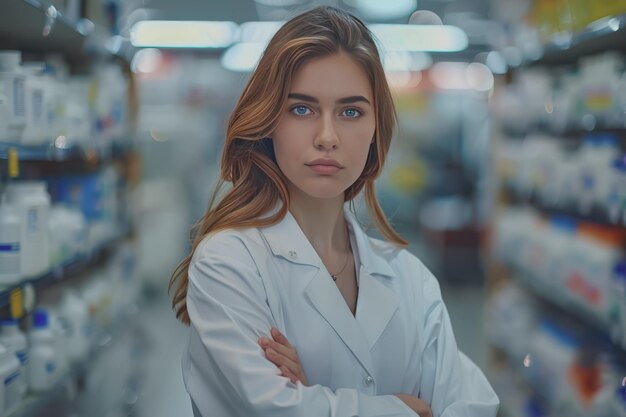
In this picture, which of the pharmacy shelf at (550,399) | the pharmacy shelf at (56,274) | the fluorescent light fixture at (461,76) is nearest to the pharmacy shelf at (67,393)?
the pharmacy shelf at (56,274)

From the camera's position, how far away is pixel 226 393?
5.26 feet

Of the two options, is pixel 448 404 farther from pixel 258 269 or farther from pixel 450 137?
pixel 450 137

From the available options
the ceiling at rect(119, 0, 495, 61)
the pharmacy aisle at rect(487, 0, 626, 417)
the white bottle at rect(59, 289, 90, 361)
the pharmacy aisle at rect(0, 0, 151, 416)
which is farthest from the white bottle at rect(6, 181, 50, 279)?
the ceiling at rect(119, 0, 495, 61)

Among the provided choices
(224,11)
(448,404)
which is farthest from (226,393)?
(224,11)

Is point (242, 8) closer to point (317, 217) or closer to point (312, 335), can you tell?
point (317, 217)

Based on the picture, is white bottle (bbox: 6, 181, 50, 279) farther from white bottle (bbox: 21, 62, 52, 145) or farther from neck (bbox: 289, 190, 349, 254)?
neck (bbox: 289, 190, 349, 254)

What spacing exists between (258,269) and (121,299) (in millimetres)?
2760

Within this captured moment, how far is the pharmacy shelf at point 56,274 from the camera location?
2293mm

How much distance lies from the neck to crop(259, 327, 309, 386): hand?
0.36 m

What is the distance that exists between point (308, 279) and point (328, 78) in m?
0.49

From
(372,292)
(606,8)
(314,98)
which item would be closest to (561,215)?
(606,8)

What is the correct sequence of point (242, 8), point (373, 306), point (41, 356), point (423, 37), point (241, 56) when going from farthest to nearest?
point (241, 56)
point (423, 37)
point (242, 8)
point (41, 356)
point (373, 306)

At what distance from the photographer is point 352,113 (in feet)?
5.79

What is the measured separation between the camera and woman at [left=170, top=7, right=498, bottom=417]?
1598mm
